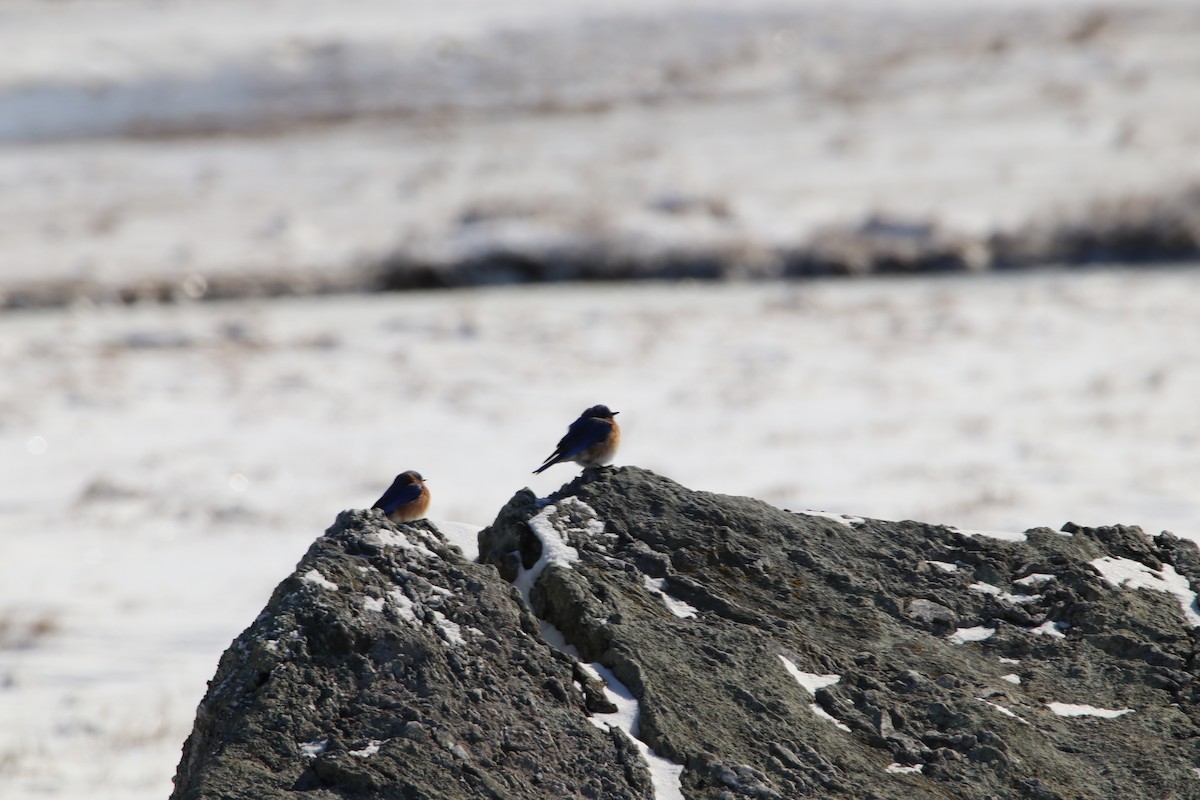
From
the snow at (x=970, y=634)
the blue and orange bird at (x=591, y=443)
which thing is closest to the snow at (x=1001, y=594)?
the snow at (x=970, y=634)

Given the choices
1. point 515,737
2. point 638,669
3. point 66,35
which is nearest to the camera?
point 515,737

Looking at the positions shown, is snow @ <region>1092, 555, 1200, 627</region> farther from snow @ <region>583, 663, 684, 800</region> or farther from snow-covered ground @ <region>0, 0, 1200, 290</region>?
snow-covered ground @ <region>0, 0, 1200, 290</region>

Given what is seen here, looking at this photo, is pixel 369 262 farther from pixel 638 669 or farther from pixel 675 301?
pixel 638 669

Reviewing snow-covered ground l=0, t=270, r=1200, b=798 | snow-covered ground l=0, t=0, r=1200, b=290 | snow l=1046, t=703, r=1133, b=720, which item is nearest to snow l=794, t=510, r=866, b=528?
snow l=1046, t=703, r=1133, b=720

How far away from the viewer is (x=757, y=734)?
3859 mm

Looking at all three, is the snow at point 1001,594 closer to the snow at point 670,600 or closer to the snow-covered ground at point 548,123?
the snow at point 670,600

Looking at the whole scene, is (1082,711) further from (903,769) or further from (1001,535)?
(1001,535)

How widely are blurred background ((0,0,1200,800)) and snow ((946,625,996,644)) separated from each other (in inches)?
123

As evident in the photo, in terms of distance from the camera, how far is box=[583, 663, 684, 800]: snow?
367cm

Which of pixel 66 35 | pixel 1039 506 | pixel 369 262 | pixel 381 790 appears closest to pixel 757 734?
pixel 381 790

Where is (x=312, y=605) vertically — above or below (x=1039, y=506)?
below

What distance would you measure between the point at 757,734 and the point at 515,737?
2.30ft

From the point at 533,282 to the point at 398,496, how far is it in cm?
1714

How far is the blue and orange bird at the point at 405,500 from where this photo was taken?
4.54 meters
